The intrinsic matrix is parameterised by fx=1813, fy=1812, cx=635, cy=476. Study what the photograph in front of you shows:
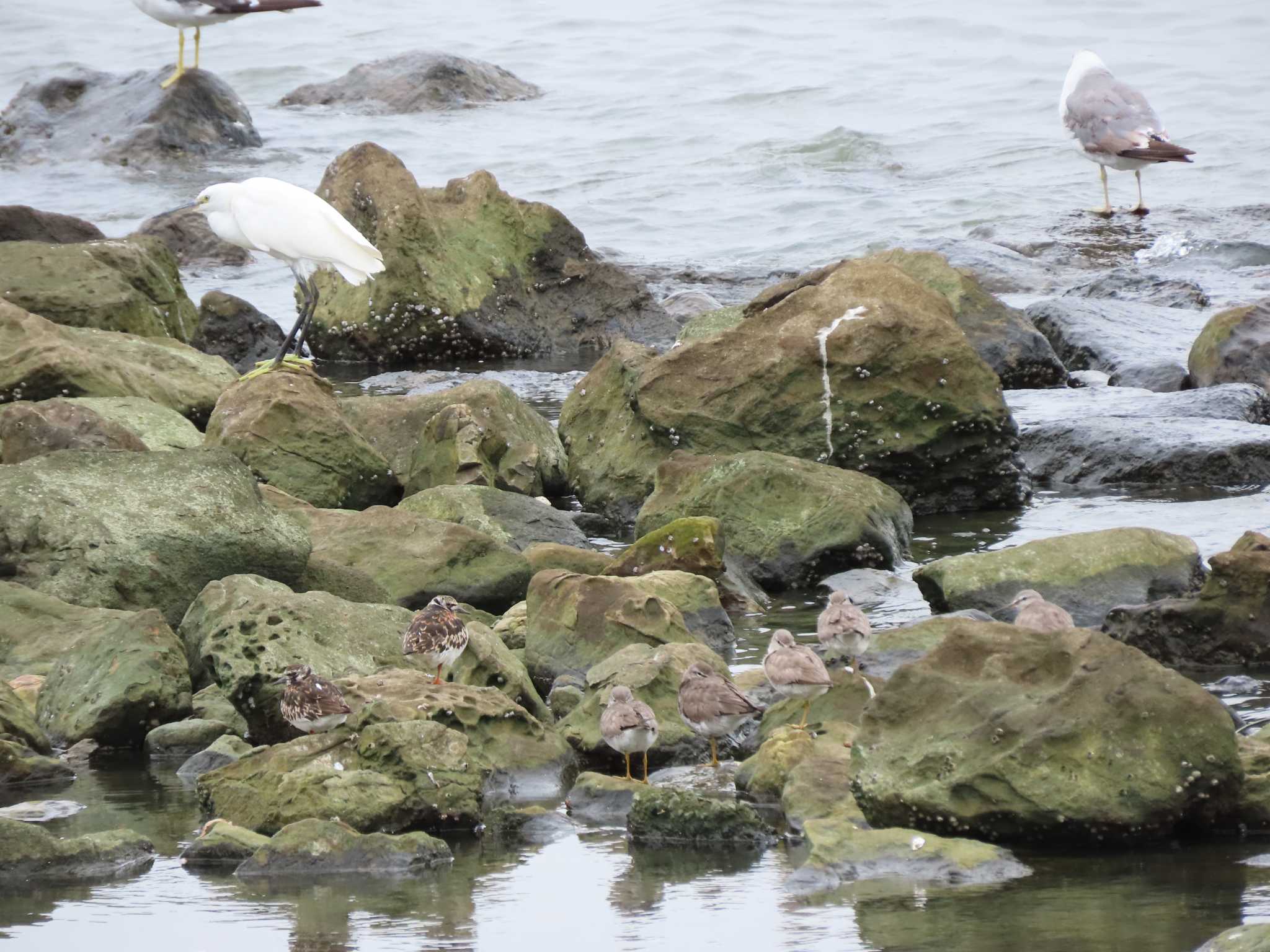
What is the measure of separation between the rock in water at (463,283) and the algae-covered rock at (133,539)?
7612 mm

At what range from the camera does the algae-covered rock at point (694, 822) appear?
6.27 metres

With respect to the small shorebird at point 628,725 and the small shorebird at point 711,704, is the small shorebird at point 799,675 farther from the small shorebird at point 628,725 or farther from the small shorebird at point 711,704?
the small shorebird at point 628,725

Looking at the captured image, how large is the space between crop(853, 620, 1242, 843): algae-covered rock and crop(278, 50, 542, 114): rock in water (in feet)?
85.7

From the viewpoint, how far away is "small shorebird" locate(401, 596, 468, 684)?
758 centimetres

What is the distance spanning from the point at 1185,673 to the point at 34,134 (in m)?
23.5

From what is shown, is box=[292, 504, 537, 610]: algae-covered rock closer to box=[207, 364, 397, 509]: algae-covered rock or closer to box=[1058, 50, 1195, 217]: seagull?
box=[207, 364, 397, 509]: algae-covered rock

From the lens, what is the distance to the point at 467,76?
105 ft

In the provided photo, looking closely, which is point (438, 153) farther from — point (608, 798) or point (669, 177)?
point (608, 798)

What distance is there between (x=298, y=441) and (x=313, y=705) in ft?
15.0

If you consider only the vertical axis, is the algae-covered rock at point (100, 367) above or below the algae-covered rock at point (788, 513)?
above

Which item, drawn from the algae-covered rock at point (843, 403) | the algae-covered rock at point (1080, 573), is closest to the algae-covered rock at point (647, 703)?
A: the algae-covered rock at point (1080, 573)

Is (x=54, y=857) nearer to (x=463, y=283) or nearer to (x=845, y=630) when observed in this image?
(x=845, y=630)

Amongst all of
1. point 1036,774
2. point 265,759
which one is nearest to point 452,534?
point 265,759

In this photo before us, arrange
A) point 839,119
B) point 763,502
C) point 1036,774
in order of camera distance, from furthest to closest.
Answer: point 839,119 < point 763,502 < point 1036,774
